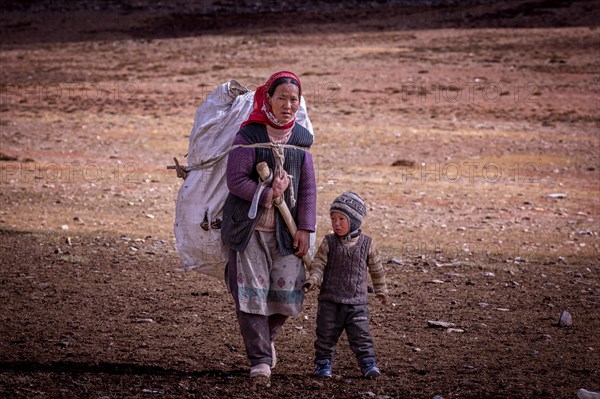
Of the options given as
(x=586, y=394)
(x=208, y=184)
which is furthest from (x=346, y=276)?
(x=586, y=394)

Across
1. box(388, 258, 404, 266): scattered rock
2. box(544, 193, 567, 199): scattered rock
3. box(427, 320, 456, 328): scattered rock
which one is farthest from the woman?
box(544, 193, 567, 199): scattered rock

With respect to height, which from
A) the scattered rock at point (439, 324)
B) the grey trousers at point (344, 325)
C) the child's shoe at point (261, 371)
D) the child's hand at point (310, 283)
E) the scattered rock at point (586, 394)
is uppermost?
the child's hand at point (310, 283)

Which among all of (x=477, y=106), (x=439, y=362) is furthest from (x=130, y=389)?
(x=477, y=106)

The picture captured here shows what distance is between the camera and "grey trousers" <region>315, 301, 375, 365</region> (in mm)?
5293

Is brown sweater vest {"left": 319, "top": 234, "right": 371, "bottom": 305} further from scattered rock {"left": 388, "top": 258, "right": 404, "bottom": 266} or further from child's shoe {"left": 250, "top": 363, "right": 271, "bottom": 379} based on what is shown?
scattered rock {"left": 388, "top": 258, "right": 404, "bottom": 266}

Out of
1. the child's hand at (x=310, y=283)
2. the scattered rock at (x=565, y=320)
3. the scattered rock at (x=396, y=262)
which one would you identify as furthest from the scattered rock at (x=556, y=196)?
the child's hand at (x=310, y=283)

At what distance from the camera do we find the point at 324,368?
5.43 metres

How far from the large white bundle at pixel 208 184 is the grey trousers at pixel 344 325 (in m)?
0.64

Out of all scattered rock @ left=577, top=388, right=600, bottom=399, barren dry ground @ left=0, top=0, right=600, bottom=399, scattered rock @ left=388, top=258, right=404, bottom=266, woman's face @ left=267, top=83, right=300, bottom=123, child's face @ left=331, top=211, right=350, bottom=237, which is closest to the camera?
woman's face @ left=267, top=83, right=300, bottom=123

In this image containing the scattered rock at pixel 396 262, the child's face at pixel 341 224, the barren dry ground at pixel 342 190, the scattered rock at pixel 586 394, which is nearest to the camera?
the scattered rock at pixel 586 394

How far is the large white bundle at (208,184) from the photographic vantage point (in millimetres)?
5438

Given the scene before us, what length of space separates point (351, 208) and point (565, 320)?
237cm

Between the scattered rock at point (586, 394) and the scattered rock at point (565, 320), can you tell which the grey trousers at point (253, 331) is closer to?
the scattered rock at point (586, 394)

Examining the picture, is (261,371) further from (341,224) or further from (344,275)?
(341,224)
